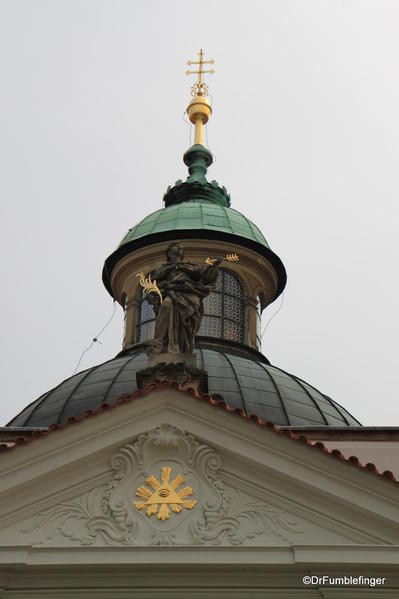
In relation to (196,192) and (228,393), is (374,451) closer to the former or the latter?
(228,393)

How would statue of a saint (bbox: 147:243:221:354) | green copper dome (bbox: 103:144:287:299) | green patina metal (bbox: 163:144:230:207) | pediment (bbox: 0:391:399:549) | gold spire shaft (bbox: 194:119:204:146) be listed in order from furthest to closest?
gold spire shaft (bbox: 194:119:204:146) < green patina metal (bbox: 163:144:230:207) < green copper dome (bbox: 103:144:287:299) < statue of a saint (bbox: 147:243:221:354) < pediment (bbox: 0:391:399:549)

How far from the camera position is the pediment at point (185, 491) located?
1336cm

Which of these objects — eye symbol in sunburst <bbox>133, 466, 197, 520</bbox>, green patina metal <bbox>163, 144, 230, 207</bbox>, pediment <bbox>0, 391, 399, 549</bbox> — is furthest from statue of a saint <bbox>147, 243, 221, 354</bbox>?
green patina metal <bbox>163, 144, 230, 207</bbox>

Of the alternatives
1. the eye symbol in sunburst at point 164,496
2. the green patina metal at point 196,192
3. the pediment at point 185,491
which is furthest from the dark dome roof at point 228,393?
the green patina metal at point 196,192

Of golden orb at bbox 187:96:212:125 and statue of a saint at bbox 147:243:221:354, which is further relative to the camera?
golden orb at bbox 187:96:212:125

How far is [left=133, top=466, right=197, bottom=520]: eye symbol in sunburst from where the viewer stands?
44.7ft

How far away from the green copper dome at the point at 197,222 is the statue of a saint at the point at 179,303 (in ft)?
32.9

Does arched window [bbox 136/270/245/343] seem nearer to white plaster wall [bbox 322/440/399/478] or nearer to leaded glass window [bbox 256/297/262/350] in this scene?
leaded glass window [bbox 256/297/262/350]

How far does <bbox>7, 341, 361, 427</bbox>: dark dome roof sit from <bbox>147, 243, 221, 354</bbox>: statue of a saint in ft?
13.1

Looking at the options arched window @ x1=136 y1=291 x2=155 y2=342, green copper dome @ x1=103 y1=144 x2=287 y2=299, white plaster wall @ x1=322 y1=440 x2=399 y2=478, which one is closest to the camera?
white plaster wall @ x1=322 y1=440 x2=399 y2=478

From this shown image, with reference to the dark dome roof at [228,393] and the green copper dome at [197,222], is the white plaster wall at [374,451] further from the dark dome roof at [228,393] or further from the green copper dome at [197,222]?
the green copper dome at [197,222]

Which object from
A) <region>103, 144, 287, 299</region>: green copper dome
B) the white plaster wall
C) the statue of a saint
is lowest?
the white plaster wall
